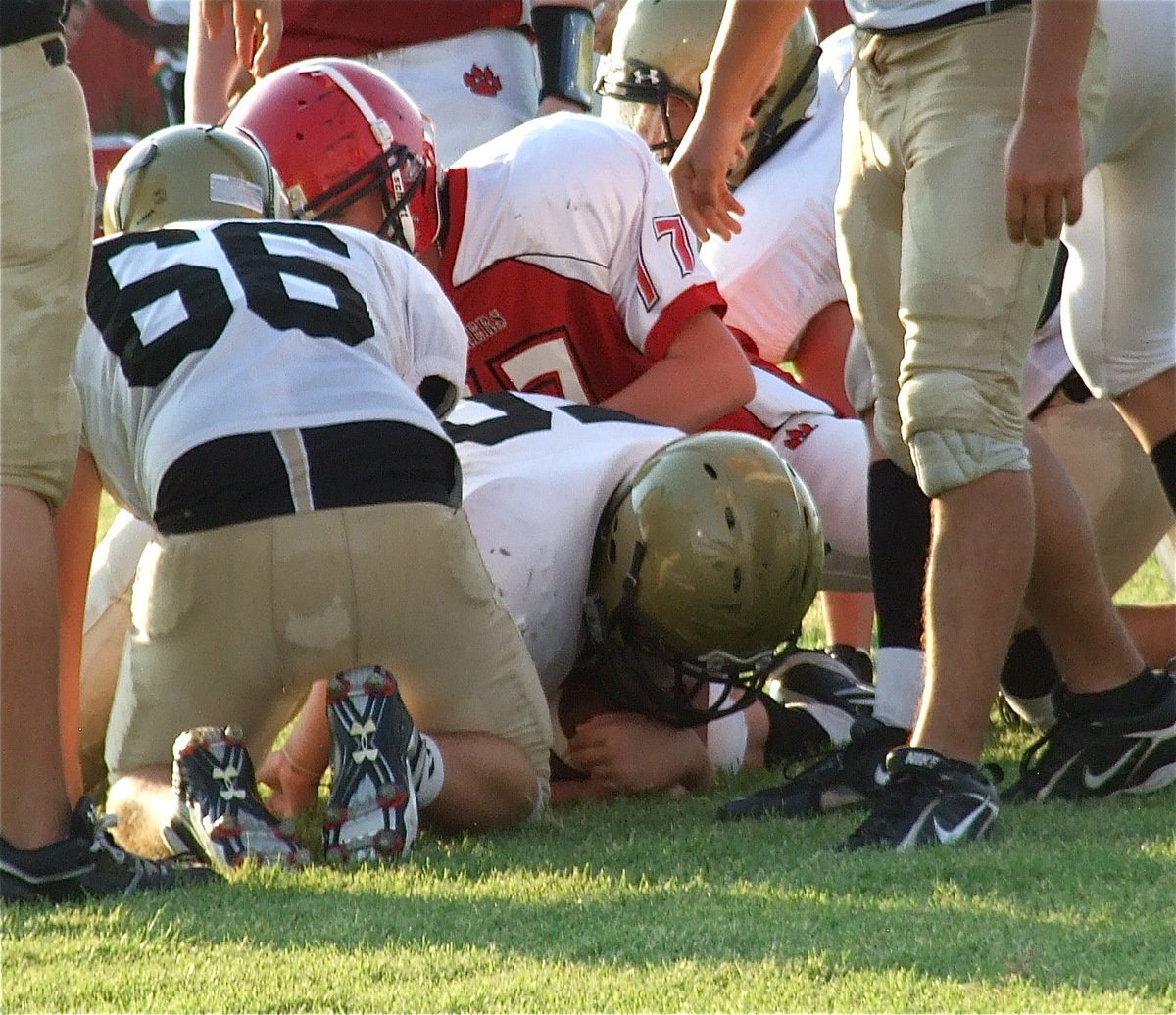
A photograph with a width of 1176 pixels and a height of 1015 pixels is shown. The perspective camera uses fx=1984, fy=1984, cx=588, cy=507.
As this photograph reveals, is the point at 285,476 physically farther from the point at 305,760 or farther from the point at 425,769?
the point at 305,760

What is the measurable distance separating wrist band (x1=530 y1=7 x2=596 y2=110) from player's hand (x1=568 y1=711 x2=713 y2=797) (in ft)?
7.22

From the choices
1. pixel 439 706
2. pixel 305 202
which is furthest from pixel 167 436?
pixel 305 202

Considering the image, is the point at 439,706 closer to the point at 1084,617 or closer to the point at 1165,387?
the point at 1084,617

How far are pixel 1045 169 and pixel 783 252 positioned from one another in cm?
197

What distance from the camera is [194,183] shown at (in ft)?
11.4

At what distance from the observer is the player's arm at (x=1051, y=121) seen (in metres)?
2.59

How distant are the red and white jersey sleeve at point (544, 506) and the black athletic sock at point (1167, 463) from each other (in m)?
0.85

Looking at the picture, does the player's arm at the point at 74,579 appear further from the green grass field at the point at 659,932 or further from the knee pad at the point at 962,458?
the knee pad at the point at 962,458

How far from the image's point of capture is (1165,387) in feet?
10.5

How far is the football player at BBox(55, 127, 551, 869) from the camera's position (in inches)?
111

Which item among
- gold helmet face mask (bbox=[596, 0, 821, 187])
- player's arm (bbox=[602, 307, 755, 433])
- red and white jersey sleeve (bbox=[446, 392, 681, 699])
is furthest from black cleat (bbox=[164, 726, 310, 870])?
gold helmet face mask (bbox=[596, 0, 821, 187])

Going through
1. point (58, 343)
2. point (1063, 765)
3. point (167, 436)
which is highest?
point (58, 343)

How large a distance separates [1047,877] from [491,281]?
184cm

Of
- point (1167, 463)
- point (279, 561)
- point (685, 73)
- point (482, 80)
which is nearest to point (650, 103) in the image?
point (685, 73)
